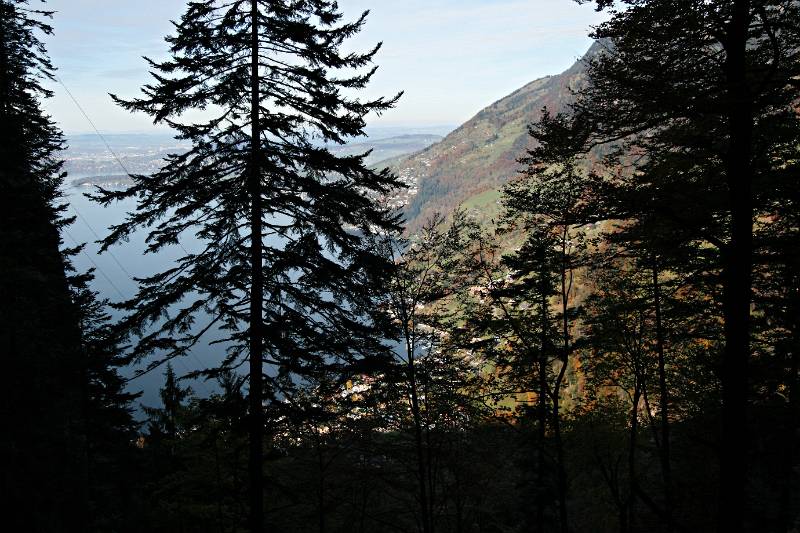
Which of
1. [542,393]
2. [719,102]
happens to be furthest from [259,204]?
[542,393]

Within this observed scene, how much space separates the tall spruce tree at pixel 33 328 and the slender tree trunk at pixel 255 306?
6059 mm

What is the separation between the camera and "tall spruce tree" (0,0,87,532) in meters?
13.4

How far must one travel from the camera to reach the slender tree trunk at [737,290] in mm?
6188

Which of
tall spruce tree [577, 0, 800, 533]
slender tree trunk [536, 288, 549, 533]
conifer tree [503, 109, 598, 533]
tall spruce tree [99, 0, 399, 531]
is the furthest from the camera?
slender tree trunk [536, 288, 549, 533]

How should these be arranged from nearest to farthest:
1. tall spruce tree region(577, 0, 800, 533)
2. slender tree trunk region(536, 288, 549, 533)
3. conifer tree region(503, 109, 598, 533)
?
tall spruce tree region(577, 0, 800, 533)
conifer tree region(503, 109, 598, 533)
slender tree trunk region(536, 288, 549, 533)

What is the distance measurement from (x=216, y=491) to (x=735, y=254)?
17199 millimetres

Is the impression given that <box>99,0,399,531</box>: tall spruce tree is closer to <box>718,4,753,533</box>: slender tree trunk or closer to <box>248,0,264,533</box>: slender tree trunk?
<box>248,0,264,533</box>: slender tree trunk

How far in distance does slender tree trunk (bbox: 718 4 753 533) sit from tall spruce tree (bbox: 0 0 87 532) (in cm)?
1428

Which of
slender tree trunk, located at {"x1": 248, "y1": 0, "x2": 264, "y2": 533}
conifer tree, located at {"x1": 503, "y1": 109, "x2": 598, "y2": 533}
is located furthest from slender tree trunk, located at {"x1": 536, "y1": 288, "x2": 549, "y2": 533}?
slender tree trunk, located at {"x1": 248, "y1": 0, "x2": 264, "y2": 533}

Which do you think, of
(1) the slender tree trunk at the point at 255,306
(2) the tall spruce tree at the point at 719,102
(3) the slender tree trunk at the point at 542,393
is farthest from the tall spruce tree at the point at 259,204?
(3) the slender tree trunk at the point at 542,393

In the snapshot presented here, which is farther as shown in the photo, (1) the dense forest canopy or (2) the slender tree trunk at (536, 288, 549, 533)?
(2) the slender tree trunk at (536, 288, 549, 533)

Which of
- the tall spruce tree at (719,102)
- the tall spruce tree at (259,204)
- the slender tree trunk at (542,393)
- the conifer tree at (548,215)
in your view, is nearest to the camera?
the tall spruce tree at (719,102)

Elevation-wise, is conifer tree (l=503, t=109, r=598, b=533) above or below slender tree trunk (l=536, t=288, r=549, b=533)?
above

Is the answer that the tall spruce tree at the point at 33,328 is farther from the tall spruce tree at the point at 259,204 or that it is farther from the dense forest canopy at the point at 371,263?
the tall spruce tree at the point at 259,204
